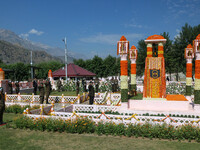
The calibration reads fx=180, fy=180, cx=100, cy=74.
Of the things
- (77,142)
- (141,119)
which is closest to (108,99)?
(141,119)

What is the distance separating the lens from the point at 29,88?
88.5ft

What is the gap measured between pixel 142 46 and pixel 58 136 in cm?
3100

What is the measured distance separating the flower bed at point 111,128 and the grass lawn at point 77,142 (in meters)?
0.26

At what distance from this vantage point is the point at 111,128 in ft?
26.5

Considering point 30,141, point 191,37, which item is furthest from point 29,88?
point 191,37

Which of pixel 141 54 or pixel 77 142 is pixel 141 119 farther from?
pixel 141 54

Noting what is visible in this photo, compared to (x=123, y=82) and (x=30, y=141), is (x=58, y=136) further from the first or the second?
(x=123, y=82)

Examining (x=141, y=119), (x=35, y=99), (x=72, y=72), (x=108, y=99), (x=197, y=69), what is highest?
(x=72, y=72)

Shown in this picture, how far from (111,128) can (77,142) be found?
167 cm

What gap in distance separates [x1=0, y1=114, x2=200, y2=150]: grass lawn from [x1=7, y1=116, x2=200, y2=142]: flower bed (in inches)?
10.1

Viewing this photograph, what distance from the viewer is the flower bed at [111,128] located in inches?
289

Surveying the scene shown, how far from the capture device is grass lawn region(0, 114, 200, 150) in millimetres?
6734

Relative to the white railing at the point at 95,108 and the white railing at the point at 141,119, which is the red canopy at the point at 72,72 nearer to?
the white railing at the point at 95,108

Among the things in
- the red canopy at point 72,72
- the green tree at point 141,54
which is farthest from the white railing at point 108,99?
the green tree at point 141,54
